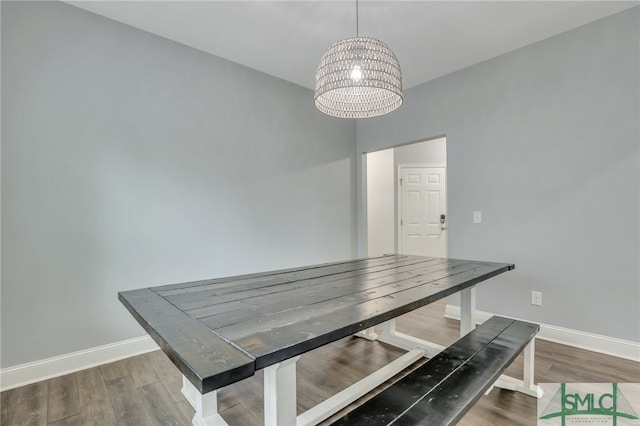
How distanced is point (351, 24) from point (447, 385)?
8.19 feet

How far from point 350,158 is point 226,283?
2.91 metres

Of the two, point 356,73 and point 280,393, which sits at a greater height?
point 356,73

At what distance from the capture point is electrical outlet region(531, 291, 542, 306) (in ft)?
8.65

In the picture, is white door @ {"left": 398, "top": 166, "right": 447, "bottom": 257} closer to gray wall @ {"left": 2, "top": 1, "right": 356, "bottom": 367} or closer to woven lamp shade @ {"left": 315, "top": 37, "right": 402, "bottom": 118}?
gray wall @ {"left": 2, "top": 1, "right": 356, "bottom": 367}

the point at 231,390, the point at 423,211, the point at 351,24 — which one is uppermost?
the point at 351,24

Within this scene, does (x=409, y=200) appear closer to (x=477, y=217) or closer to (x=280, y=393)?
(x=477, y=217)

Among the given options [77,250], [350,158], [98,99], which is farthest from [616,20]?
[77,250]

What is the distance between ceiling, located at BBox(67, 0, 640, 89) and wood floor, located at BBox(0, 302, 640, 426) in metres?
2.56

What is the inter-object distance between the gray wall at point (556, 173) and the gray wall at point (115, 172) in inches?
77.8

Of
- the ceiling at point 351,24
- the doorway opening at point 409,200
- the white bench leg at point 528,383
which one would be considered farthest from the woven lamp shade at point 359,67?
the doorway opening at point 409,200

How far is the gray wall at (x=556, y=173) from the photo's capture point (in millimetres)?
2254

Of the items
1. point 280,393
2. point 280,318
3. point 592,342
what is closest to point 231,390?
point 280,393

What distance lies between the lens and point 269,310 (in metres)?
1.17

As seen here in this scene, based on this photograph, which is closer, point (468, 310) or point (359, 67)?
point (359, 67)
